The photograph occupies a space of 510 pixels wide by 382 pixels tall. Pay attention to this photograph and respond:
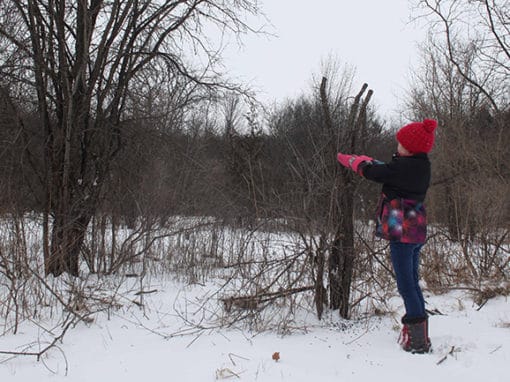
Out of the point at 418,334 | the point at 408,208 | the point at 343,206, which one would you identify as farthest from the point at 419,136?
the point at 418,334

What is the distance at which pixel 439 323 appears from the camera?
11.4 feet

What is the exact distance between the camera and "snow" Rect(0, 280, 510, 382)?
2701mm

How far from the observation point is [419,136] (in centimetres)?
297

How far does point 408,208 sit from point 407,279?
50 cm

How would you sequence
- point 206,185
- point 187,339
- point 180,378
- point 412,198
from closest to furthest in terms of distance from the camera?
1. point 180,378
2. point 412,198
3. point 187,339
4. point 206,185

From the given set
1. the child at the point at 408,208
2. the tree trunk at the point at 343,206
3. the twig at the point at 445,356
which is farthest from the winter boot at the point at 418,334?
the tree trunk at the point at 343,206

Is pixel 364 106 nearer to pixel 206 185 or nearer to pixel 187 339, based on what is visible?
pixel 187 339

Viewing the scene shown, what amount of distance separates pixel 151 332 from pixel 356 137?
243 centimetres

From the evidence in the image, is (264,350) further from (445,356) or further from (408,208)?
(408,208)

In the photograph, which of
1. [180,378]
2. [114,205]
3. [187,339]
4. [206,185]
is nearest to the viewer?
[180,378]

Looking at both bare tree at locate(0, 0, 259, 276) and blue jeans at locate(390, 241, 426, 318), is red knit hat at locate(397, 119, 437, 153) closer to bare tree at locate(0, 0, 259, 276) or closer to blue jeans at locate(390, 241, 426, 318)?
blue jeans at locate(390, 241, 426, 318)

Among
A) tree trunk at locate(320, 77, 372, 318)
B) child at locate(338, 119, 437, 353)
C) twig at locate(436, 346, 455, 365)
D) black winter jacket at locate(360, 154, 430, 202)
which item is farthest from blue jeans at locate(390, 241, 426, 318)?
tree trunk at locate(320, 77, 372, 318)

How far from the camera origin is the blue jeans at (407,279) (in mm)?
2965

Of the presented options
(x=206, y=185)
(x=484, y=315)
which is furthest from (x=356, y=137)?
(x=206, y=185)
